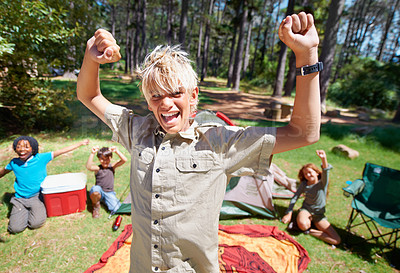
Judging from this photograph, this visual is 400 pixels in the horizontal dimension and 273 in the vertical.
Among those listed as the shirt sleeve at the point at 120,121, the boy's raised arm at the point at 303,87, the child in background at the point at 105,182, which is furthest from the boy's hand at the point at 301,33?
the child in background at the point at 105,182

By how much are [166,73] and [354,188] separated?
385cm

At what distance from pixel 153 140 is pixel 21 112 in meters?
6.12

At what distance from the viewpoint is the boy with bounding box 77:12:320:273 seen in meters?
1.07

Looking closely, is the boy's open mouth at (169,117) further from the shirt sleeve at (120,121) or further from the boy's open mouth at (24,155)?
the boy's open mouth at (24,155)

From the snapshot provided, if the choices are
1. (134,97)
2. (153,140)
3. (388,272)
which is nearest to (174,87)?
(153,140)

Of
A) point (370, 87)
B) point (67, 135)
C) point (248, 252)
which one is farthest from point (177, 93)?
point (370, 87)

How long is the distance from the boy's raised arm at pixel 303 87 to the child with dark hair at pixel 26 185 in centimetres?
320

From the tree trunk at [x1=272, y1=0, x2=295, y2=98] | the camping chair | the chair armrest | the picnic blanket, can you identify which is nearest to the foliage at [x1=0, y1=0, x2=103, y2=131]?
the picnic blanket

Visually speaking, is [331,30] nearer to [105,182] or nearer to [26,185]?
[105,182]

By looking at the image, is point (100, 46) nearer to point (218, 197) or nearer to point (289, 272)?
point (218, 197)

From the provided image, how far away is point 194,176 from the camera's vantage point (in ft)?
3.74

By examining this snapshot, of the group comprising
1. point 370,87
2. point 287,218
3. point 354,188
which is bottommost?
point 287,218

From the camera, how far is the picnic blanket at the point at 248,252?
9.46ft

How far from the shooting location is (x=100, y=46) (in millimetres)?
1054
